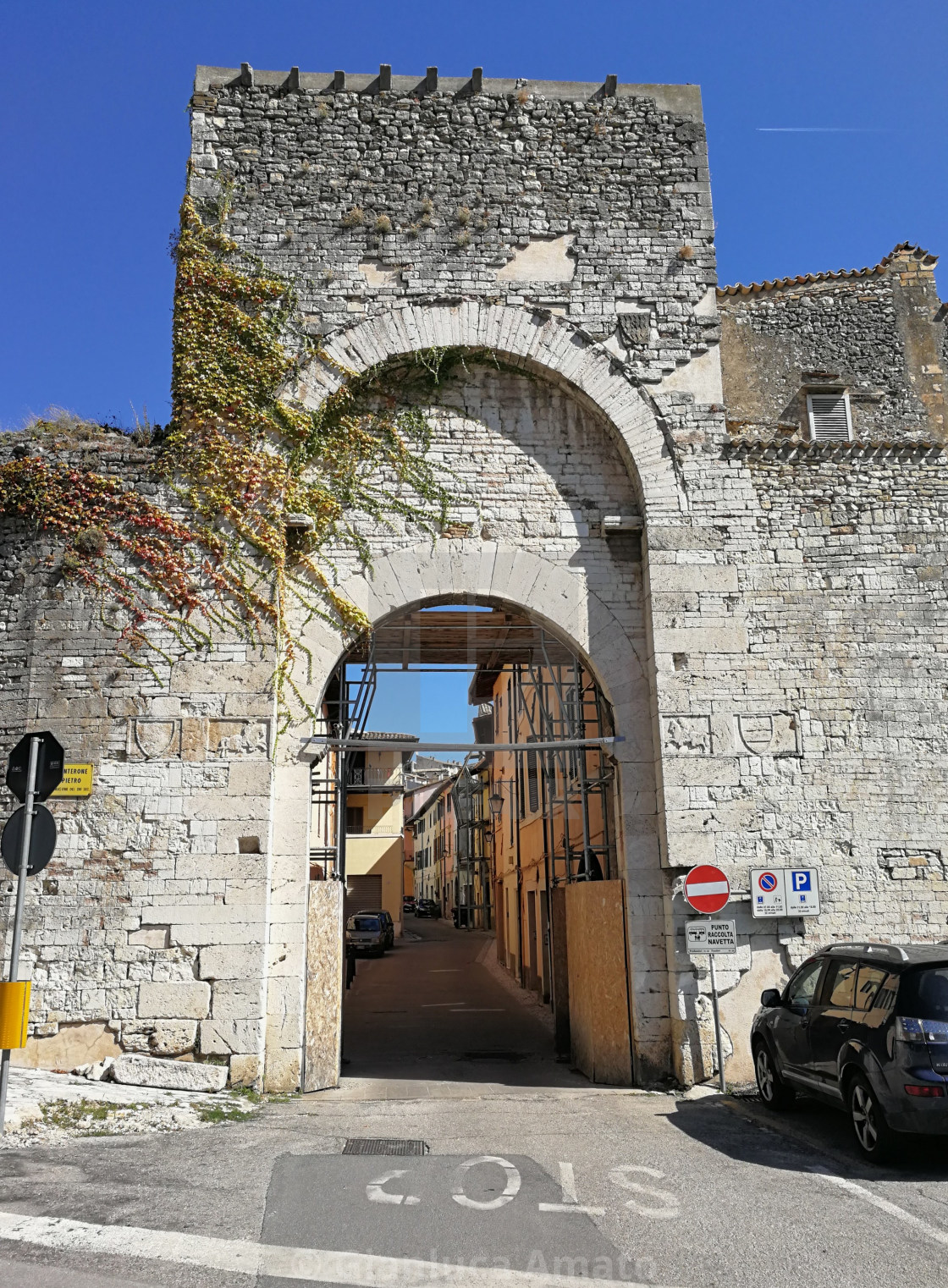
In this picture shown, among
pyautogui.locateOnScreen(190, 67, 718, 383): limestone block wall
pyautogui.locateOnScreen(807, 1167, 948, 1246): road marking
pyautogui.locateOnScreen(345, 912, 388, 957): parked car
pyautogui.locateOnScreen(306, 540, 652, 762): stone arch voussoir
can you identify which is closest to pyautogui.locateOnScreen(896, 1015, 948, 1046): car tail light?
pyautogui.locateOnScreen(807, 1167, 948, 1246): road marking

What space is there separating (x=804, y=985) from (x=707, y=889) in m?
1.24

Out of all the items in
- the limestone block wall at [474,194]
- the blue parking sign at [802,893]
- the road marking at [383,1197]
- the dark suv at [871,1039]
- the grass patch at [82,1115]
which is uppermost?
A: the limestone block wall at [474,194]

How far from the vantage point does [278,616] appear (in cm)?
938

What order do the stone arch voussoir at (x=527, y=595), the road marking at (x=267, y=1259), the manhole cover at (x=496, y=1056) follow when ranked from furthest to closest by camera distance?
the manhole cover at (x=496, y=1056) → the stone arch voussoir at (x=527, y=595) → the road marking at (x=267, y=1259)

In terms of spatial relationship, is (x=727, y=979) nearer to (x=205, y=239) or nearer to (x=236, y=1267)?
(x=236, y=1267)

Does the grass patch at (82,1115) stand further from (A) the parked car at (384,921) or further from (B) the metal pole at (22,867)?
(A) the parked car at (384,921)

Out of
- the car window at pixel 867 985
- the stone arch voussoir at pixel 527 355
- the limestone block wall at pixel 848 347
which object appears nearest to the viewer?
the car window at pixel 867 985

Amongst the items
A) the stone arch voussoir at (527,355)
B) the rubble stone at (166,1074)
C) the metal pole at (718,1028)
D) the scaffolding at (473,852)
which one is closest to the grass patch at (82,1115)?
the rubble stone at (166,1074)

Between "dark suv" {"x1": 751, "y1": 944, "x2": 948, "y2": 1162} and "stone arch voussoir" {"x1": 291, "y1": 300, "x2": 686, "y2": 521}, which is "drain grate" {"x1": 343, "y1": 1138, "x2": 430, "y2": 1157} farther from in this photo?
"stone arch voussoir" {"x1": 291, "y1": 300, "x2": 686, "y2": 521}

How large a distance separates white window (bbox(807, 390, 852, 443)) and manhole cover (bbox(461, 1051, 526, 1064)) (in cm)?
1046

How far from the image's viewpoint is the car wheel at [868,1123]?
5.71 m

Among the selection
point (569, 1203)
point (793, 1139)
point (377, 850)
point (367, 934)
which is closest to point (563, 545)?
point (793, 1139)

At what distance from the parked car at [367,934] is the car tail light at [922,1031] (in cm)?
2338

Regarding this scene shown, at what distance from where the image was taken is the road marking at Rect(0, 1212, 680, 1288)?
156 inches
